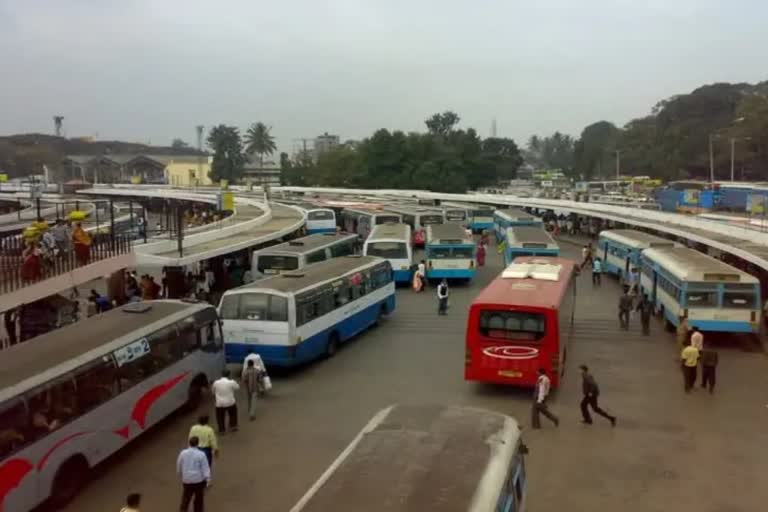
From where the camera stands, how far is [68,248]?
16250 millimetres

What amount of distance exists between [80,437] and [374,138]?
77.9 metres

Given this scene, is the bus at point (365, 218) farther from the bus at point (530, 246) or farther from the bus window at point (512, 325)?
the bus window at point (512, 325)

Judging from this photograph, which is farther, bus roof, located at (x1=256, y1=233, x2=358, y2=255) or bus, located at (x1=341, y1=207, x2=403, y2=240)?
bus, located at (x1=341, y1=207, x2=403, y2=240)

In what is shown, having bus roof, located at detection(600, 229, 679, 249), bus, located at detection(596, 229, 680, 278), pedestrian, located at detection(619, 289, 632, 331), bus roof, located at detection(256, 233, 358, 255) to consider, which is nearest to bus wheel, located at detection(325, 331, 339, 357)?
bus roof, located at detection(256, 233, 358, 255)

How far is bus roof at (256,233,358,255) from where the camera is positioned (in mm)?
24109

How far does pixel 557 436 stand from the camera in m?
13.2

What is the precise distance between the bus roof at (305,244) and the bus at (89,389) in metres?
9.33

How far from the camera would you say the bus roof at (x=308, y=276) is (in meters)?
16.8

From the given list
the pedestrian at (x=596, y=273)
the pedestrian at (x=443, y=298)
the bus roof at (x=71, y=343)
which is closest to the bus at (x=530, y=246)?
the pedestrian at (x=596, y=273)

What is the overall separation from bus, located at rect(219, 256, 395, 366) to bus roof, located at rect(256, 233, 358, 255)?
4.21 m

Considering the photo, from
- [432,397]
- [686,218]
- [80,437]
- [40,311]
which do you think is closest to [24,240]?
[40,311]

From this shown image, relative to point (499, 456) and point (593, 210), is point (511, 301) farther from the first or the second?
point (593, 210)

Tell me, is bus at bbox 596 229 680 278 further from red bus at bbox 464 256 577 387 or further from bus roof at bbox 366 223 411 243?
red bus at bbox 464 256 577 387

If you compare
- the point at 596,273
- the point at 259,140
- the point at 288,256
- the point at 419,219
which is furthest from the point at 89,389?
the point at 259,140
